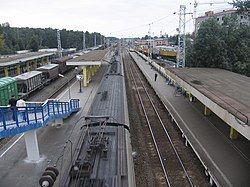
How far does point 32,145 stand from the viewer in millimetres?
15992

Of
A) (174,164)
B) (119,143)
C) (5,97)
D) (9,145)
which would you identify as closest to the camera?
(119,143)

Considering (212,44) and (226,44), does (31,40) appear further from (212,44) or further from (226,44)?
(226,44)

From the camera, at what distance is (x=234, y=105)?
14.1 metres

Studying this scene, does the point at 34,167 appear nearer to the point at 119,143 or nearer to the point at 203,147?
the point at 119,143

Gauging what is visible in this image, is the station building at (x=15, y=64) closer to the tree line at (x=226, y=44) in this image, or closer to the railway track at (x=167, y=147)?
the railway track at (x=167, y=147)

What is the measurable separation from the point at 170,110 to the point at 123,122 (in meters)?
11.2

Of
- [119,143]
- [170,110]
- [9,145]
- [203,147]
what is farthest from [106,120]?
[170,110]

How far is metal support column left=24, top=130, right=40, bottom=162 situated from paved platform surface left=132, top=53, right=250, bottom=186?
939cm

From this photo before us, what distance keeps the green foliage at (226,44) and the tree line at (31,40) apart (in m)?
60.1

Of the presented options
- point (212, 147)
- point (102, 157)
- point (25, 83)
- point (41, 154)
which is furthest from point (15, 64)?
point (102, 157)

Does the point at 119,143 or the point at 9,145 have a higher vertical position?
the point at 119,143

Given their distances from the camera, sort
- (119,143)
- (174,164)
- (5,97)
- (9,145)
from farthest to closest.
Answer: (5,97), (9,145), (174,164), (119,143)

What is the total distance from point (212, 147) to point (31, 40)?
87.3 metres

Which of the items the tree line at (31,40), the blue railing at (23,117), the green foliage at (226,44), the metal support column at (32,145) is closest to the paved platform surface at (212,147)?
the green foliage at (226,44)
